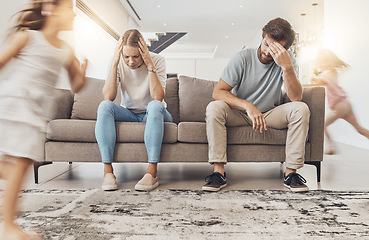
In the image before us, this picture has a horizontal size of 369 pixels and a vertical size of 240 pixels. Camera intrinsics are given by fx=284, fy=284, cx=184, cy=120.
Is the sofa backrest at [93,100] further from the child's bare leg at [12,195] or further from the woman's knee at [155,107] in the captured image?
the child's bare leg at [12,195]

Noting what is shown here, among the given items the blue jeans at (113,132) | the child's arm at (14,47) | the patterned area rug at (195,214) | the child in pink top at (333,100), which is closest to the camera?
the child's arm at (14,47)

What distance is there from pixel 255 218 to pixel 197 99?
1.41m

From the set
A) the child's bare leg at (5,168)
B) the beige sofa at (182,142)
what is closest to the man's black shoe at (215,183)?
the beige sofa at (182,142)

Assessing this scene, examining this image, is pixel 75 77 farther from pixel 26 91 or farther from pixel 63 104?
pixel 63 104

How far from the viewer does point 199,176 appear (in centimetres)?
213

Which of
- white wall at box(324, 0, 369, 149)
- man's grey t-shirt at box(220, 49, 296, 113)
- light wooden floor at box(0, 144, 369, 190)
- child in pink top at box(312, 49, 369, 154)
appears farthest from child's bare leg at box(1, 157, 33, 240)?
white wall at box(324, 0, 369, 149)

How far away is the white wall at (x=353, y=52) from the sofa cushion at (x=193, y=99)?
2.72 metres

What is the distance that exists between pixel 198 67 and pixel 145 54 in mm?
12046

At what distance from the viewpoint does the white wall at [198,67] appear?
13.6 meters

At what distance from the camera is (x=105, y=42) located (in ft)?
20.8

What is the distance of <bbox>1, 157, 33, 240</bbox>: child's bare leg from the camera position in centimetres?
90

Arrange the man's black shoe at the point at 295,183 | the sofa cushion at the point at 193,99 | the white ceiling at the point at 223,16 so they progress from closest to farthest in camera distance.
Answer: the man's black shoe at the point at 295,183
the sofa cushion at the point at 193,99
the white ceiling at the point at 223,16

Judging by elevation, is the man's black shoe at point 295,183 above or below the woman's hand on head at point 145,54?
below

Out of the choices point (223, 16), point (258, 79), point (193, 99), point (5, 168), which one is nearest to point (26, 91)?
point (5, 168)
